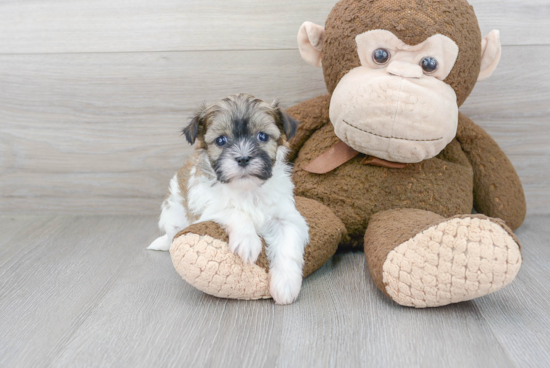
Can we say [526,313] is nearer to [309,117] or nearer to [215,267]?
[215,267]

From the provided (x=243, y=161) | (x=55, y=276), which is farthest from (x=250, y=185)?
(x=55, y=276)

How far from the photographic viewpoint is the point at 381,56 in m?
1.88

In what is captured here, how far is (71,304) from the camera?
5.86ft

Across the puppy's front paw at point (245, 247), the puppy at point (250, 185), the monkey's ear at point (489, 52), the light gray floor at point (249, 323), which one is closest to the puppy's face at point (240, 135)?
the puppy at point (250, 185)

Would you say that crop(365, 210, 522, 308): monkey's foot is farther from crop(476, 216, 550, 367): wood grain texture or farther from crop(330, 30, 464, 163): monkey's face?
crop(330, 30, 464, 163): monkey's face

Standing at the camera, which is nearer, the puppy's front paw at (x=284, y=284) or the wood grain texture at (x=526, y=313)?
the wood grain texture at (x=526, y=313)

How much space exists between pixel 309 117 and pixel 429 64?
62 centimetres

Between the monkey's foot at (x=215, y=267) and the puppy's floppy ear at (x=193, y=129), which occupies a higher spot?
the puppy's floppy ear at (x=193, y=129)

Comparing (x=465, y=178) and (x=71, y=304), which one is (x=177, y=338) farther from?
(x=465, y=178)

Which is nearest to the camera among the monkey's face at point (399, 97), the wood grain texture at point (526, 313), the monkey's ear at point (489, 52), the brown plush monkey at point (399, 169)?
the wood grain texture at point (526, 313)

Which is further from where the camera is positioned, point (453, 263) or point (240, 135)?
point (240, 135)

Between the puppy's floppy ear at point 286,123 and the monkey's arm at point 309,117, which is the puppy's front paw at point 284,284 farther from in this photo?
the monkey's arm at point 309,117

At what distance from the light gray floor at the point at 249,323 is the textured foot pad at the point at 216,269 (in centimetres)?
6

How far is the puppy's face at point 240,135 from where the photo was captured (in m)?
1.70
